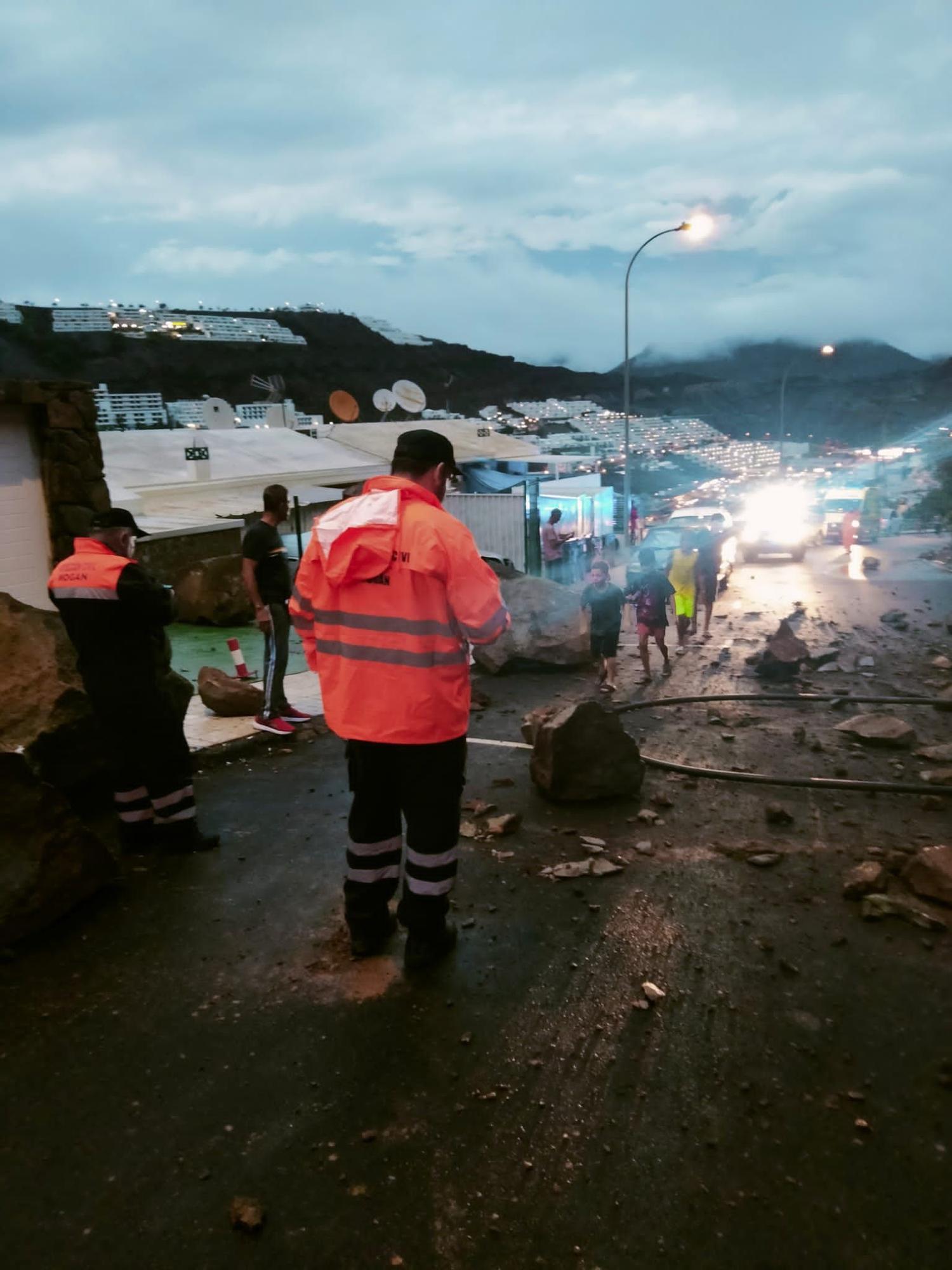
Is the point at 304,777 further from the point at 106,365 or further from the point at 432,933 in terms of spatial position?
the point at 106,365

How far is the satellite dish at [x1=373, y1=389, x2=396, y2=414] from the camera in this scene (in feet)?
111

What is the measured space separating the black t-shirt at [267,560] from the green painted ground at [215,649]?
117 inches

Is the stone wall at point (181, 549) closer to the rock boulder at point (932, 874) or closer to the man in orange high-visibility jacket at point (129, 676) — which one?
the man in orange high-visibility jacket at point (129, 676)

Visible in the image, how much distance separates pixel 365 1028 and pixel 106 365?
11592 centimetres

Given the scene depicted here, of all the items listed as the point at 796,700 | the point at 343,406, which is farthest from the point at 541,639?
the point at 343,406

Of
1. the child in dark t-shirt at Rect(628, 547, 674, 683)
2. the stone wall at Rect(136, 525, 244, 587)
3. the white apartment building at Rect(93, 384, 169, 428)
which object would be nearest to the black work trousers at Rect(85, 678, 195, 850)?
the child in dark t-shirt at Rect(628, 547, 674, 683)

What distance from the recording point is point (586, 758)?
211 inches

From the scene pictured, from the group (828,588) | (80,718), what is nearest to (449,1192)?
(80,718)

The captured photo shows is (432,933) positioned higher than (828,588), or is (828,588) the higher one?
(432,933)

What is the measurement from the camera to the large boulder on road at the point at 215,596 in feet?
42.5

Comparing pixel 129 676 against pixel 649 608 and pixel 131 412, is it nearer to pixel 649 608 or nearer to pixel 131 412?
pixel 649 608

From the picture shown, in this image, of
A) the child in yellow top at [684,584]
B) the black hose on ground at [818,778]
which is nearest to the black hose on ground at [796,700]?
the black hose on ground at [818,778]

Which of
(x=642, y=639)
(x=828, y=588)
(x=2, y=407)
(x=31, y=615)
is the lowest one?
(x=828, y=588)

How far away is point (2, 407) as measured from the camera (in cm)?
901
